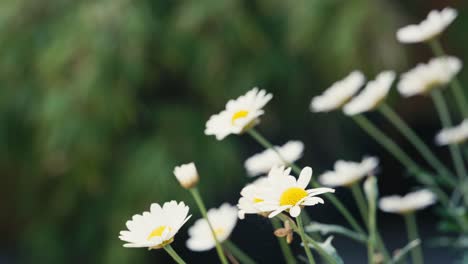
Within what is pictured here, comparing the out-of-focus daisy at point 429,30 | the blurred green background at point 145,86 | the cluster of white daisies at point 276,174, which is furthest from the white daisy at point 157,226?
the blurred green background at point 145,86

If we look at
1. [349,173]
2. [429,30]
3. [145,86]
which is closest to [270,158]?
[349,173]

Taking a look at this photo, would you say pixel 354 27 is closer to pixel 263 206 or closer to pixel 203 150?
pixel 203 150

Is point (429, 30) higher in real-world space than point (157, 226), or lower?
higher

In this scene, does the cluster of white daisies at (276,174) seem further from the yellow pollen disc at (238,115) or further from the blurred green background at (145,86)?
the blurred green background at (145,86)

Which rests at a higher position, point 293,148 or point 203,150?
point 203,150

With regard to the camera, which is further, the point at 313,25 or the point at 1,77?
the point at 1,77

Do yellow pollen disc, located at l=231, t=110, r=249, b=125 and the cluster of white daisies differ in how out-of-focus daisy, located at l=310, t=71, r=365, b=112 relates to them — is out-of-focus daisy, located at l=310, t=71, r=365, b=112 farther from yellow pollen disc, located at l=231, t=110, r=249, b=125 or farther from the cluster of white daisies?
yellow pollen disc, located at l=231, t=110, r=249, b=125

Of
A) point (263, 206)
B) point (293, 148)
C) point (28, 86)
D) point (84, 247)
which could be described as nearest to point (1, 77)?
point (28, 86)

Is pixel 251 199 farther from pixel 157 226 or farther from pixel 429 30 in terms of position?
pixel 429 30
